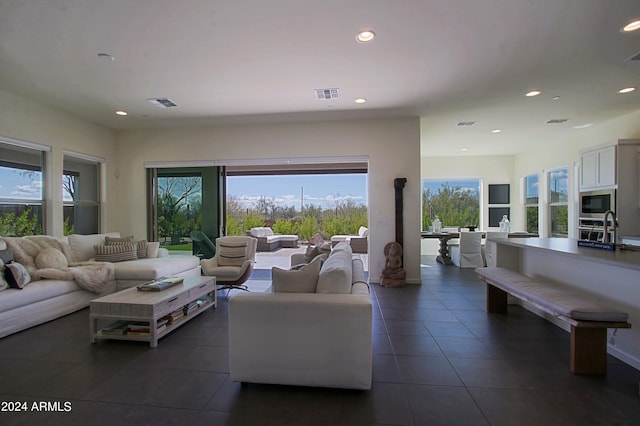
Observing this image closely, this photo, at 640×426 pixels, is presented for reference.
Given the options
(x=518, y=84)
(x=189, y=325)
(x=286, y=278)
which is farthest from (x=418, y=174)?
(x=189, y=325)

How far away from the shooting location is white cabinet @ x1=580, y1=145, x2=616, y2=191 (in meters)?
4.54

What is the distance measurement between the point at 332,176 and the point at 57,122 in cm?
656

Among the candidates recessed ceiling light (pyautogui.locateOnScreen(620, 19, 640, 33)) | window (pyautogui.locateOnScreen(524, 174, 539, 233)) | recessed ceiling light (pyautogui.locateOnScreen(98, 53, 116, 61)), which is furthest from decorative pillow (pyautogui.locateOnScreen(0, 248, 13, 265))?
window (pyautogui.locateOnScreen(524, 174, 539, 233))

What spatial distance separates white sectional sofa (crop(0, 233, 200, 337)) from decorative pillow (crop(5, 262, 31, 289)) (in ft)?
0.19

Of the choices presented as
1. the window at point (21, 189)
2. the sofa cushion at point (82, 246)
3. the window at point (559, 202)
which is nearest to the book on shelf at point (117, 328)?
the sofa cushion at point (82, 246)

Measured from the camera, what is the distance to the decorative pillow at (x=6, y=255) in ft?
11.0

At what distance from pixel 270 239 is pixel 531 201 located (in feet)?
24.8

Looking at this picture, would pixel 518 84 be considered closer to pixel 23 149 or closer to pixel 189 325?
pixel 189 325

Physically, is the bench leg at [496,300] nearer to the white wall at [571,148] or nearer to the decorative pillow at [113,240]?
the white wall at [571,148]

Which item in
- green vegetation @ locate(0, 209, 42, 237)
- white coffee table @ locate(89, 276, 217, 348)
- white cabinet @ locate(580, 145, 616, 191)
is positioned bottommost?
white coffee table @ locate(89, 276, 217, 348)

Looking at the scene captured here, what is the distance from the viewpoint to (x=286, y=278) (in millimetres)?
2287

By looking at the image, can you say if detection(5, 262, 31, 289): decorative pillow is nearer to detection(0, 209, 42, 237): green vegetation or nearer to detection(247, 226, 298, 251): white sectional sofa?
detection(0, 209, 42, 237): green vegetation

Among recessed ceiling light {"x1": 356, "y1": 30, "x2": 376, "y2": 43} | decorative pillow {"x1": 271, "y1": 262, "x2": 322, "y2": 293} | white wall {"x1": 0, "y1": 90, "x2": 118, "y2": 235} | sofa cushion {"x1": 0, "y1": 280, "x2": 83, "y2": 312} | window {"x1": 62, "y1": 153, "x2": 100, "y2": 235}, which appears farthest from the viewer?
window {"x1": 62, "y1": 153, "x2": 100, "y2": 235}

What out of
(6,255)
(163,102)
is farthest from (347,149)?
(6,255)
